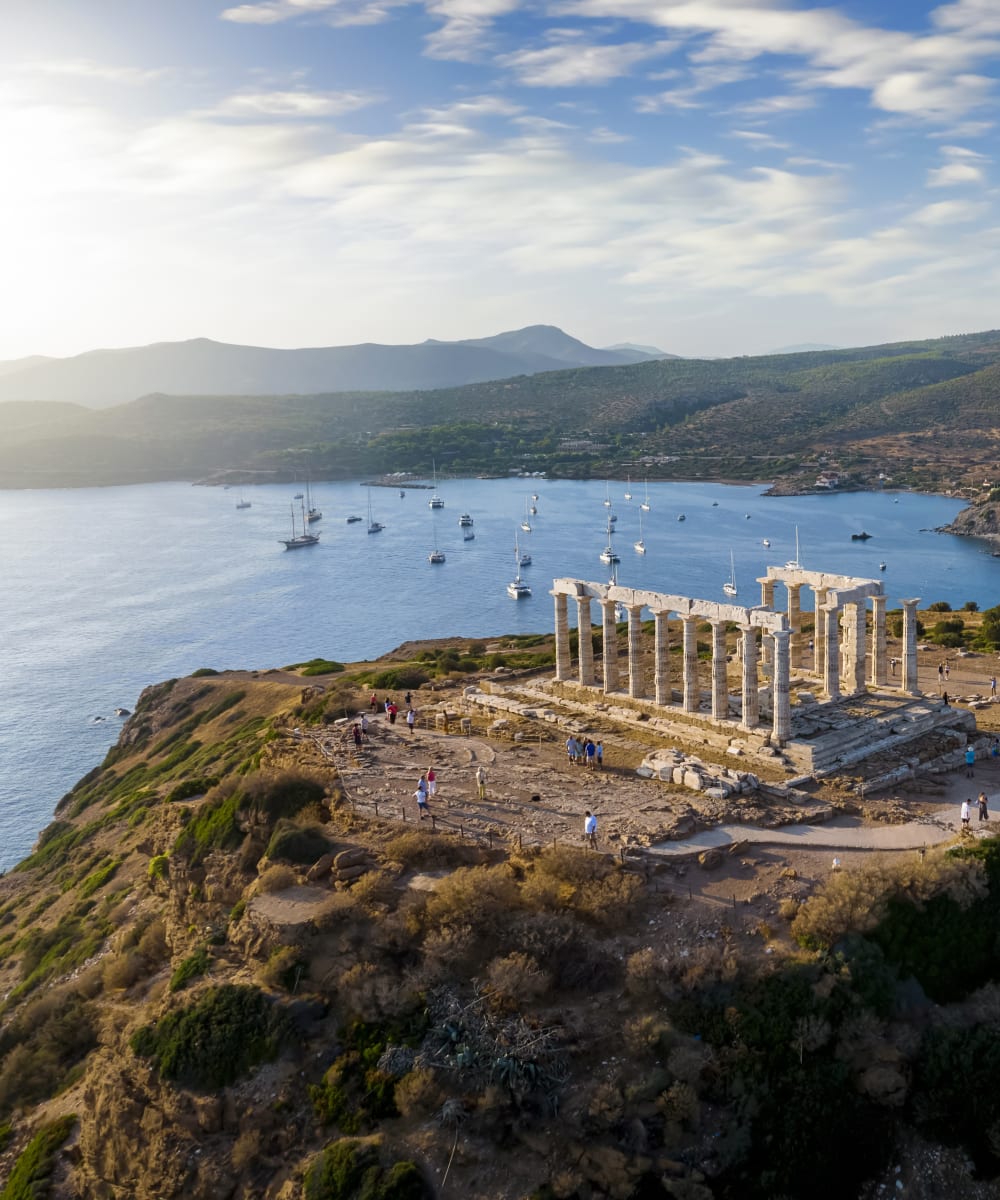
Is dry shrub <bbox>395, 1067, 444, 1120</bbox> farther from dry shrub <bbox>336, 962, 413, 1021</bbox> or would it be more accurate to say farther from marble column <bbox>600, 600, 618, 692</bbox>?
marble column <bbox>600, 600, 618, 692</bbox>

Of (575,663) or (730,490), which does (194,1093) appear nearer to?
(575,663)

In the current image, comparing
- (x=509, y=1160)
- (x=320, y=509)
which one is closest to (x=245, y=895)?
(x=509, y=1160)

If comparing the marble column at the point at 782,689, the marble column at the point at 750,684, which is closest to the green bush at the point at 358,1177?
the marble column at the point at 782,689

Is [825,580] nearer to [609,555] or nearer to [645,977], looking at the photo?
[645,977]

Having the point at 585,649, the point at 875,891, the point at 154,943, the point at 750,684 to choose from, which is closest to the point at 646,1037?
the point at 875,891

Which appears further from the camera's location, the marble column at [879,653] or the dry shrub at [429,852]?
the marble column at [879,653]

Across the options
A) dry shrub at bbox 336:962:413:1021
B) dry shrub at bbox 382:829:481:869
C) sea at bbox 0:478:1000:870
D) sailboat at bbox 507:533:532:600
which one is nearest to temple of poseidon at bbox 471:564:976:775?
dry shrub at bbox 382:829:481:869

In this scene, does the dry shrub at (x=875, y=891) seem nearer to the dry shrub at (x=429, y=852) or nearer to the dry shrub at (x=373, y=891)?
the dry shrub at (x=429, y=852)
